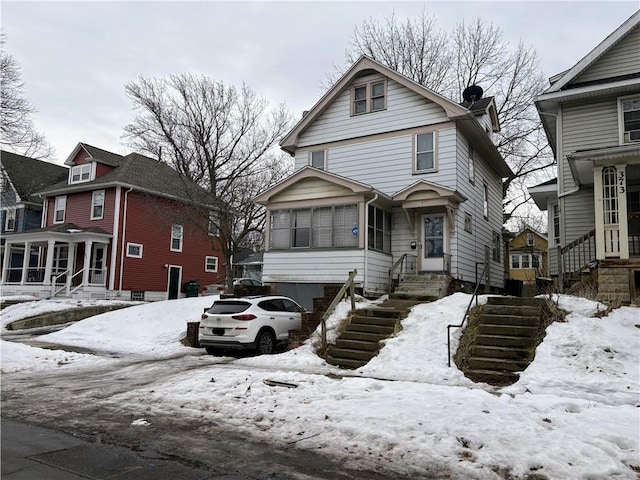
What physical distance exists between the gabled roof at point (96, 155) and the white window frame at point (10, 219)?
6.76 meters

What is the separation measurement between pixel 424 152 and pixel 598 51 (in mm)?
6512

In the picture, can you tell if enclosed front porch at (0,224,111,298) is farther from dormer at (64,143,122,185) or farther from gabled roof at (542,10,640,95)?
gabled roof at (542,10,640,95)

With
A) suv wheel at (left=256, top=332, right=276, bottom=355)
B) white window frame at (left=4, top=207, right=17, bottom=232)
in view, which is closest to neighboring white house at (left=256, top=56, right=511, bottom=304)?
suv wheel at (left=256, top=332, right=276, bottom=355)

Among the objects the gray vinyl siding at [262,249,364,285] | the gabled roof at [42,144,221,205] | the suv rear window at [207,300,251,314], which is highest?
the gabled roof at [42,144,221,205]

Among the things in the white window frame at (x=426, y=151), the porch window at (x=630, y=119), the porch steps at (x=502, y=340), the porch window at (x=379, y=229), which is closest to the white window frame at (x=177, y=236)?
the porch window at (x=379, y=229)

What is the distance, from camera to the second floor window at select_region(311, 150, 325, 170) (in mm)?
20250

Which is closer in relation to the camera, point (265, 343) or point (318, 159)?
point (265, 343)

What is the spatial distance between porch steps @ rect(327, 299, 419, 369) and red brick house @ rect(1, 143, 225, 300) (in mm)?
14000

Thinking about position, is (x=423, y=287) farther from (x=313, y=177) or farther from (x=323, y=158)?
(x=323, y=158)

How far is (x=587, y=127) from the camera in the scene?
647 inches

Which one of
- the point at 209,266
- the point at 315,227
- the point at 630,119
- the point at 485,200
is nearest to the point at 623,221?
the point at 630,119

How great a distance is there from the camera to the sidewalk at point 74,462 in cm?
469

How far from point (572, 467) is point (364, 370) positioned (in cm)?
561

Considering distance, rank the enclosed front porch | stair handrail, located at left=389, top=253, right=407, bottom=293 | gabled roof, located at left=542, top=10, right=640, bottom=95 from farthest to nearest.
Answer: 1. the enclosed front porch
2. stair handrail, located at left=389, top=253, right=407, bottom=293
3. gabled roof, located at left=542, top=10, right=640, bottom=95
